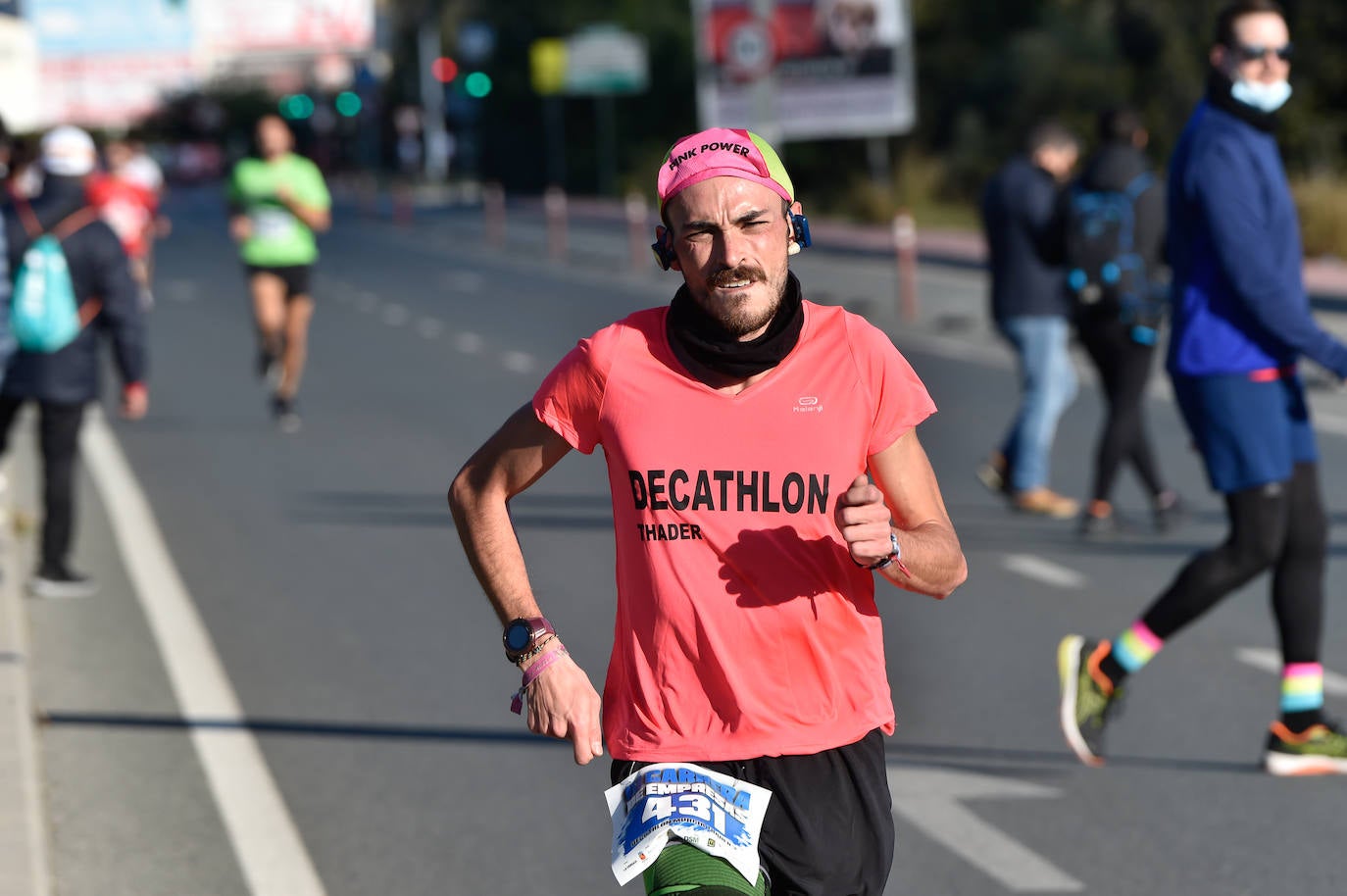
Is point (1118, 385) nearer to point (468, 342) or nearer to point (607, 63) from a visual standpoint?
point (468, 342)

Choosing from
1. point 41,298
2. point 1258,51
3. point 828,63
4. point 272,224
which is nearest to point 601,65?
point 828,63

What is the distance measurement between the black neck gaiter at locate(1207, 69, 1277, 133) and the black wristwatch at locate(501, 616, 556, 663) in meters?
3.32

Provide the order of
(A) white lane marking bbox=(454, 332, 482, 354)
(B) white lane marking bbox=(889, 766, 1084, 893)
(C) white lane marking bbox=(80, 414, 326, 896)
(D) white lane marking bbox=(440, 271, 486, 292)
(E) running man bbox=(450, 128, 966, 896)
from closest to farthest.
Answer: (E) running man bbox=(450, 128, 966, 896) → (B) white lane marking bbox=(889, 766, 1084, 893) → (C) white lane marking bbox=(80, 414, 326, 896) → (A) white lane marking bbox=(454, 332, 482, 354) → (D) white lane marking bbox=(440, 271, 486, 292)

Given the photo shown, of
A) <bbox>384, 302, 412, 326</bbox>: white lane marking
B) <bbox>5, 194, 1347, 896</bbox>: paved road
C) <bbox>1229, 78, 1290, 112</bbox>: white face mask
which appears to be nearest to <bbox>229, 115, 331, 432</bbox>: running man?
<bbox>5, 194, 1347, 896</bbox>: paved road

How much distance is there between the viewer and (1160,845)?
19.0ft

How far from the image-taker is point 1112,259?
33.5ft

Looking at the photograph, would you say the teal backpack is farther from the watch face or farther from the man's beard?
the man's beard

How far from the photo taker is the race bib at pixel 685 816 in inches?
134

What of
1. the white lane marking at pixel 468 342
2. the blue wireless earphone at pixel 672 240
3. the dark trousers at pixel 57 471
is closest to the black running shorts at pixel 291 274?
the white lane marking at pixel 468 342

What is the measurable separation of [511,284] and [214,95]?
356ft

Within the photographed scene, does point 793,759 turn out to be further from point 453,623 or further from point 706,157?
point 453,623

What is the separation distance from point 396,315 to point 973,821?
71.9ft

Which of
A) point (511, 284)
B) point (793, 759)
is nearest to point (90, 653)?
Answer: point (793, 759)

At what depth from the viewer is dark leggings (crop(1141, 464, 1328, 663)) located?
619cm
